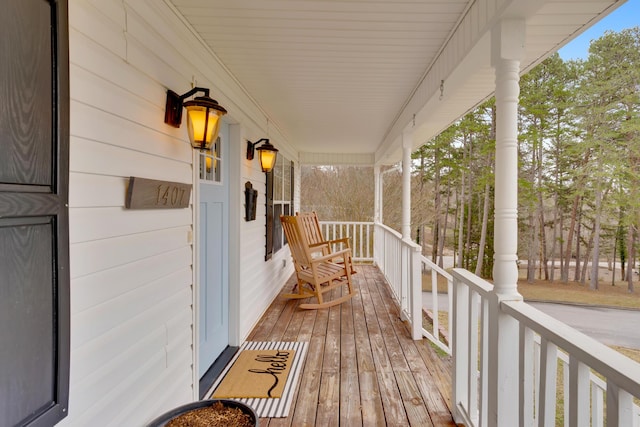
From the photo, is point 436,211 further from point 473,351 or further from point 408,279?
point 473,351

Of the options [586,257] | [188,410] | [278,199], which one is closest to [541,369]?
[188,410]

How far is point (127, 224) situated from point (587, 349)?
174 centimetres

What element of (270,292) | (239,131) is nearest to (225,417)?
(239,131)

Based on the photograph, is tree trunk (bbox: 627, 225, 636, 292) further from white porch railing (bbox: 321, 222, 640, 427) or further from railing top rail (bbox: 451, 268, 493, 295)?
white porch railing (bbox: 321, 222, 640, 427)

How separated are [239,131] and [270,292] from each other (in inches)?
92.8

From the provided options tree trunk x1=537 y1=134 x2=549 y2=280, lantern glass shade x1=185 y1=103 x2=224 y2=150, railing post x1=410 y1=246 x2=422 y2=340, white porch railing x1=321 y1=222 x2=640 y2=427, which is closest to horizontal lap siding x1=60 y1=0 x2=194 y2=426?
lantern glass shade x1=185 y1=103 x2=224 y2=150

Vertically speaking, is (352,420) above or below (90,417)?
below

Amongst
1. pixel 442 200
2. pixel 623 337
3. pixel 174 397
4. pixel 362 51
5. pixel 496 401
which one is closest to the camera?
pixel 496 401

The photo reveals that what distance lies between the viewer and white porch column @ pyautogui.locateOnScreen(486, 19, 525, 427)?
5.24 feet

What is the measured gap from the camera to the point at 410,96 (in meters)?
3.61

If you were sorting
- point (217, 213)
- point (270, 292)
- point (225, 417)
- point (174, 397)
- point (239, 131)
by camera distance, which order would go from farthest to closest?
point (270, 292), point (239, 131), point (217, 213), point (174, 397), point (225, 417)

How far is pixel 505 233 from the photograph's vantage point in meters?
1.66

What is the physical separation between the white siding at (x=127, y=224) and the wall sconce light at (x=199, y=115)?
7 centimetres

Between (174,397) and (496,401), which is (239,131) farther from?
(496,401)
